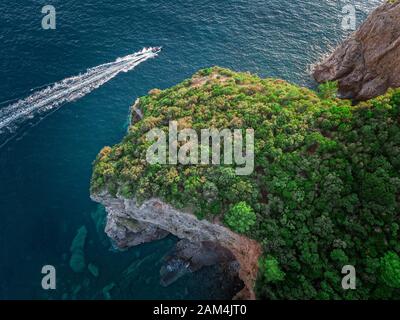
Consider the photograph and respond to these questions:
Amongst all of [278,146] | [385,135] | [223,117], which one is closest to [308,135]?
[278,146]

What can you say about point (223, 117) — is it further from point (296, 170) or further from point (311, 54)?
point (311, 54)

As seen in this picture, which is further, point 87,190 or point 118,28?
point 118,28

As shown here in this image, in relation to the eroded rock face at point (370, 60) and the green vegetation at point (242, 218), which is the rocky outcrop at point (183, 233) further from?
the eroded rock face at point (370, 60)

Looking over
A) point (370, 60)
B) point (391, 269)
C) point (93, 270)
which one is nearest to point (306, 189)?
point (391, 269)

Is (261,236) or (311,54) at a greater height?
(311,54)

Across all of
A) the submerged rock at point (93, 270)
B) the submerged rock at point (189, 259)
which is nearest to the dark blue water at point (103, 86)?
the submerged rock at point (93, 270)

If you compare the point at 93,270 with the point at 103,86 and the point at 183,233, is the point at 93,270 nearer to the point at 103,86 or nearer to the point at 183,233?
the point at 183,233

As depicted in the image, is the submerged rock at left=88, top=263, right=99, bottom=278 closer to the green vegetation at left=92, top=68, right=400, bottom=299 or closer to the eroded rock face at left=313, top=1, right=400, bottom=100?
the green vegetation at left=92, top=68, right=400, bottom=299
